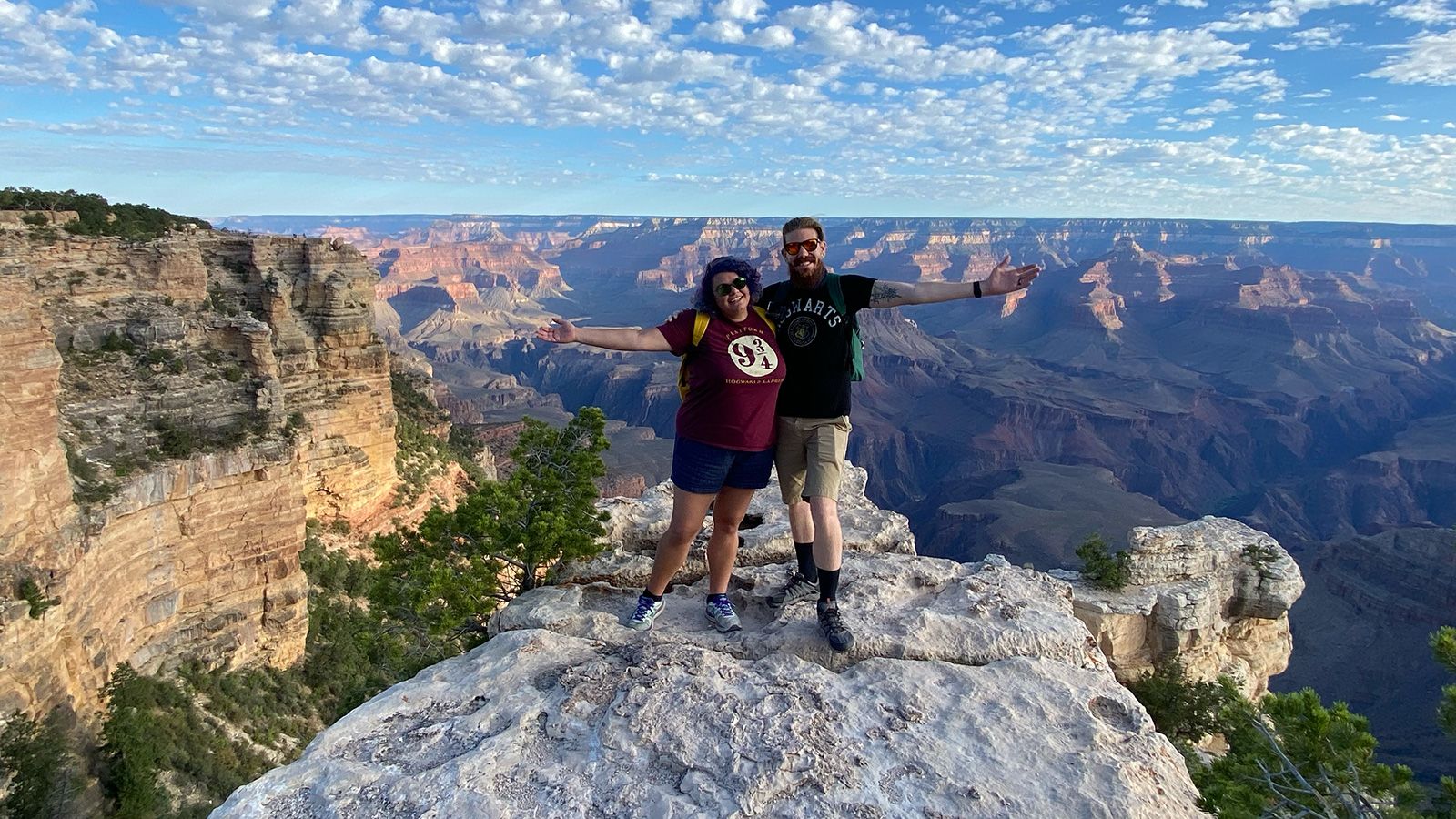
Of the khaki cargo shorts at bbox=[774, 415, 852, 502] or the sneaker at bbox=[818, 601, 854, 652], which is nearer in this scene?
the sneaker at bbox=[818, 601, 854, 652]

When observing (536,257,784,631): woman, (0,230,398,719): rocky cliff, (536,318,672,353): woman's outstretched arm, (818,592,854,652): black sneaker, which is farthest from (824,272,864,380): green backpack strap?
(0,230,398,719): rocky cliff

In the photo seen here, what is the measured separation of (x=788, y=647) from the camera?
4738 mm

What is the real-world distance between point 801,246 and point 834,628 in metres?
2.45

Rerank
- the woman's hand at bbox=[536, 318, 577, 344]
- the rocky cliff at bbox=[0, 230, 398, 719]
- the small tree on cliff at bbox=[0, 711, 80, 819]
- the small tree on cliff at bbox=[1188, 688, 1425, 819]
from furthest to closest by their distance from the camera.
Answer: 1. the rocky cliff at bbox=[0, 230, 398, 719]
2. the small tree on cliff at bbox=[0, 711, 80, 819]
3. the woman's hand at bbox=[536, 318, 577, 344]
4. the small tree on cliff at bbox=[1188, 688, 1425, 819]

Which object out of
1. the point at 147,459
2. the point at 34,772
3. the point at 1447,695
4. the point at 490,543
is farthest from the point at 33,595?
the point at 1447,695

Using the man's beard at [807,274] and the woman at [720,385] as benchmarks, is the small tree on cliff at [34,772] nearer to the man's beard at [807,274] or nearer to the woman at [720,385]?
the woman at [720,385]

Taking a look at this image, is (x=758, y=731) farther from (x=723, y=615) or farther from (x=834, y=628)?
(x=723, y=615)

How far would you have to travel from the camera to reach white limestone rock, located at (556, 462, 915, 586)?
255 inches

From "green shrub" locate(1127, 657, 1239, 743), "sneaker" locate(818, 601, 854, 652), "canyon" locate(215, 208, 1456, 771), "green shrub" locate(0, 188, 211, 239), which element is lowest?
"canyon" locate(215, 208, 1456, 771)

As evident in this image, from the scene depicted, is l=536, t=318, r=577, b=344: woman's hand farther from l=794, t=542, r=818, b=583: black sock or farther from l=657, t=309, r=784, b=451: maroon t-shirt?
l=794, t=542, r=818, b=583: black sock

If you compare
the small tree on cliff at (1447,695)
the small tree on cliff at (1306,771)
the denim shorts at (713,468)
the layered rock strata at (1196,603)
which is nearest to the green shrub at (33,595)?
the denim shorts at (713,468)

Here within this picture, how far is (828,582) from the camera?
4898 millimetres

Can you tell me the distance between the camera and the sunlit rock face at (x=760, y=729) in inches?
131

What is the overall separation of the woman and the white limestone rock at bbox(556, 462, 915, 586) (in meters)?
1.74
